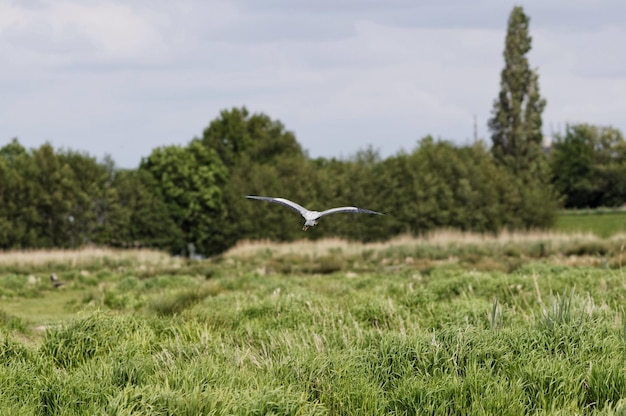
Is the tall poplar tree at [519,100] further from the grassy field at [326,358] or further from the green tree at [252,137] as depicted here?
the grassy field at [326,358]

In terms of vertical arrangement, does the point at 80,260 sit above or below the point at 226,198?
below

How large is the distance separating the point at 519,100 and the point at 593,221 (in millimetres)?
10327

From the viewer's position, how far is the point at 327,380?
700 cm

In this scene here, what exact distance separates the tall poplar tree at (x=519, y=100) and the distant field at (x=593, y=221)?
470 centimetres

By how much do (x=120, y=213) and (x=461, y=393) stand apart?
37165 millimetres

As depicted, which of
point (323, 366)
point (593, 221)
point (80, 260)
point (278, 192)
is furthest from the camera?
point (593, 221)

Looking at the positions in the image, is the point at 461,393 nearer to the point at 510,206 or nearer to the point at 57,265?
the point at 57,265

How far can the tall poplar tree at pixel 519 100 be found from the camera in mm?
47875

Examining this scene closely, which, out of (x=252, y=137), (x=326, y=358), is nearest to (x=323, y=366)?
(x=326, y=358)

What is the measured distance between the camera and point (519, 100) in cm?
4822

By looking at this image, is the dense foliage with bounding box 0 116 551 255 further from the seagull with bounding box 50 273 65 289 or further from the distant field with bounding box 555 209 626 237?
the seagull with bounding box 50 273 65 289

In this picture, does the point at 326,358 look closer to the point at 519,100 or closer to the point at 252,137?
the point at 519,100

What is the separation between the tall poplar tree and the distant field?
470 centimetres

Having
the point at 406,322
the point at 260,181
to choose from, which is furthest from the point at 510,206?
the point at 406,322
